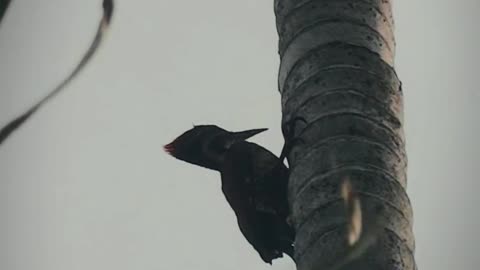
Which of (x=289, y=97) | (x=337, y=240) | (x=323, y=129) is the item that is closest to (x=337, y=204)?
(x=337, y=240)

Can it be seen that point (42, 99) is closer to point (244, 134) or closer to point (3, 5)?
point (3, 5)

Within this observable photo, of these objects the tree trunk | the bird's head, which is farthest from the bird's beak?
the tree trunk

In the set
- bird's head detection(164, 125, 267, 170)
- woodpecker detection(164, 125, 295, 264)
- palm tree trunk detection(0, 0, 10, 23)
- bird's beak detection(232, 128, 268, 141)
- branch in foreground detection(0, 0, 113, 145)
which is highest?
bird's beak detection(232, 128, 268, 141)

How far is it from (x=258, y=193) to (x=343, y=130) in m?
0.75

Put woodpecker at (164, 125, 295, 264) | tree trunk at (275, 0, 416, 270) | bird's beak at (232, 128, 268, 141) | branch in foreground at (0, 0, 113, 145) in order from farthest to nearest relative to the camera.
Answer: bird's beak at (232, 128, 268, 141)
woodpecker at (164, 125, 295, 264)
tree trunk at (275, 0, 416, 270)
branch in foreground at (0, 0, 113, 145)

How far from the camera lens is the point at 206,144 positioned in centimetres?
349

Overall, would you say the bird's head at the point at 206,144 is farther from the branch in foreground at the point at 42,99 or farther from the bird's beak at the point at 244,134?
the branch in foreground at the point at 42,99

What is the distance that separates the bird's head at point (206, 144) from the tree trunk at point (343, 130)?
0.66m

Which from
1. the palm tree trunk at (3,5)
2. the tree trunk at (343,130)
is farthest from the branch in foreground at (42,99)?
the tree trunk at (343,130)

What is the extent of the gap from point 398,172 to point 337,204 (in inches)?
11.3

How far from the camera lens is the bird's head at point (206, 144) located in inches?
136

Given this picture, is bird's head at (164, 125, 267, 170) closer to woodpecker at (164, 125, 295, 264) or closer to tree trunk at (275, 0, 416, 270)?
woodpecker at (164, 125, 295, 264)

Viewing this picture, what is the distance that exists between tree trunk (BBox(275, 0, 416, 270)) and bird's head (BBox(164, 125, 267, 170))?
658mm

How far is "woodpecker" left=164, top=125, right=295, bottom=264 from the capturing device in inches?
116
